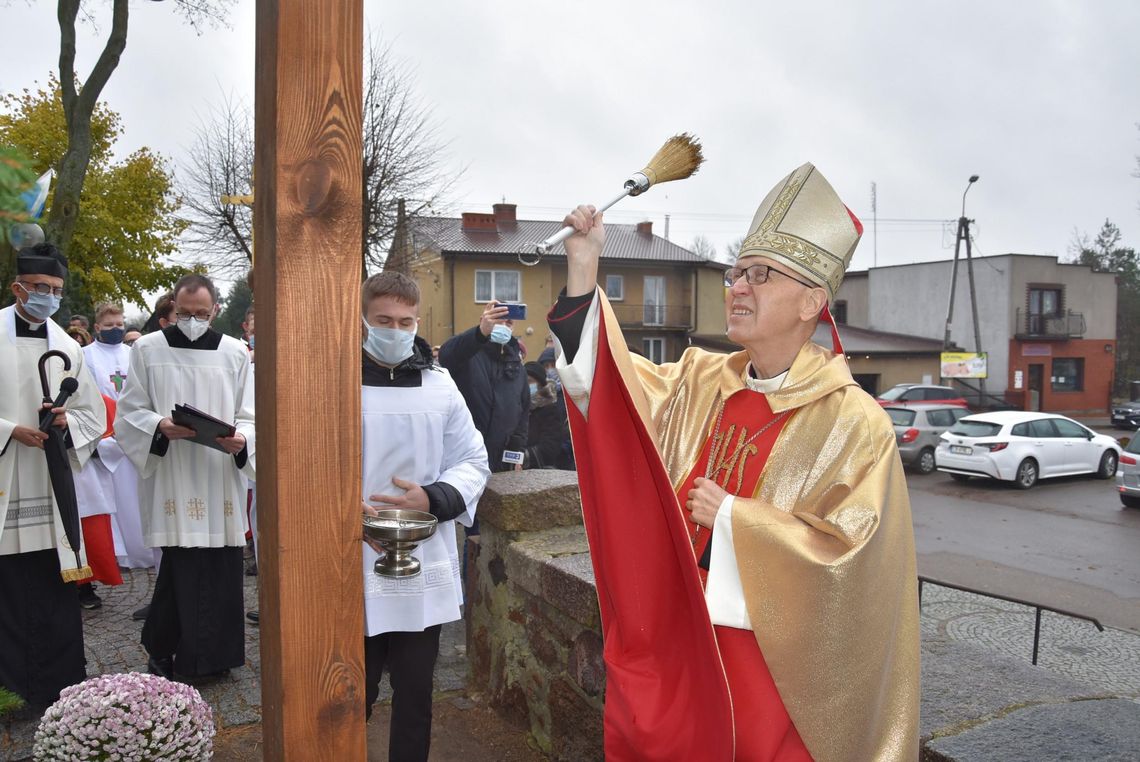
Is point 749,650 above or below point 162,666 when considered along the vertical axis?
above

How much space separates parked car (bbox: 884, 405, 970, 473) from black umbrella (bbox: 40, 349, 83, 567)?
54.1 ft

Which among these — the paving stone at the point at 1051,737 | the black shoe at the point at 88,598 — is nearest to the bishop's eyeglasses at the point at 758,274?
the paving stone at the point at 1051,737

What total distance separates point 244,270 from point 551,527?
21.5 m

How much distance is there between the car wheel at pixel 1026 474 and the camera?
642 inches

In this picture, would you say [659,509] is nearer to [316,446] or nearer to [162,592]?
[316,446]

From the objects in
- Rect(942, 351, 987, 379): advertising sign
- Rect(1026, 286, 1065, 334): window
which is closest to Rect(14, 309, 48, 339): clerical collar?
Rect(942, 351, 987, 379): advertising sign

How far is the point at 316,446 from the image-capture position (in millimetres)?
1750

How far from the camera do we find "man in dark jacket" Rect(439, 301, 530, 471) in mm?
5496

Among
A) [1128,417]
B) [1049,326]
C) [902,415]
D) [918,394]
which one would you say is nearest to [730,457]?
[902,415]

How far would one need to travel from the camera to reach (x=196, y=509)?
4234 mm

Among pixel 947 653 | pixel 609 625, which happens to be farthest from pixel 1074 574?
pixel 609 625

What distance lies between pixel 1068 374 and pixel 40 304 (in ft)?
137

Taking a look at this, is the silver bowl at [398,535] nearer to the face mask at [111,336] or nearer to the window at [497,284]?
the face mask at [111,336]

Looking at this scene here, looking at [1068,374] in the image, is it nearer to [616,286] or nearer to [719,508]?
[616,286]
